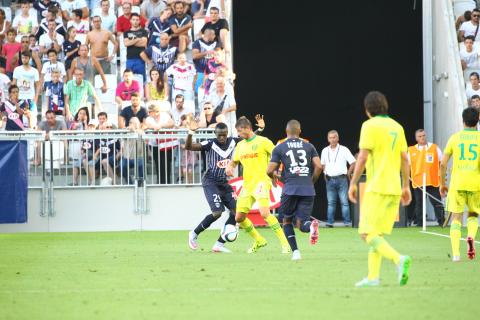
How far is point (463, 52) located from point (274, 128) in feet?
18.3

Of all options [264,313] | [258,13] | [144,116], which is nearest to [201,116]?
[144,116]

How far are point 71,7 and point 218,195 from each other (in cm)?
1176

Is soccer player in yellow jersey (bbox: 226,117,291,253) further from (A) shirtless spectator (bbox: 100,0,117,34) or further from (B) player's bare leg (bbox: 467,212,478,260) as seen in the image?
(A) shirtless spectator (bbox: 100,0,117,34)

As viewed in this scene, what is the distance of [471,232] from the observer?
15016 mm

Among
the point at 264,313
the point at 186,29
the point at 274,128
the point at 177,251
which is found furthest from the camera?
the point at 274,128

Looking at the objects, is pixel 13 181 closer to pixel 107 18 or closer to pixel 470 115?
pixel 107 18

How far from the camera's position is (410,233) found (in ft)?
76.2

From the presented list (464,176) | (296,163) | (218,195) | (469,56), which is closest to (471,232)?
(464,176)

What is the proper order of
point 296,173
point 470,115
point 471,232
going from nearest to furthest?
1. point 470,115
2. point 471,232
3. point 296,173

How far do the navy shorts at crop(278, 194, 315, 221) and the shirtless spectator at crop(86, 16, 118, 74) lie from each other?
41.9 ft

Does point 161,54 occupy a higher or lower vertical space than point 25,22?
lower

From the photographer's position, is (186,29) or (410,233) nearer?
(410,233)

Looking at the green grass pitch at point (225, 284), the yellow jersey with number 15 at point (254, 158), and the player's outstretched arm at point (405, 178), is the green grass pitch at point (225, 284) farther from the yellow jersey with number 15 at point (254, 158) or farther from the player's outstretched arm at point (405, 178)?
the yellow jersey with number 15 at point (254, 158)

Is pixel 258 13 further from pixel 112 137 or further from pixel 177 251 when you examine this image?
pixel 177 251
